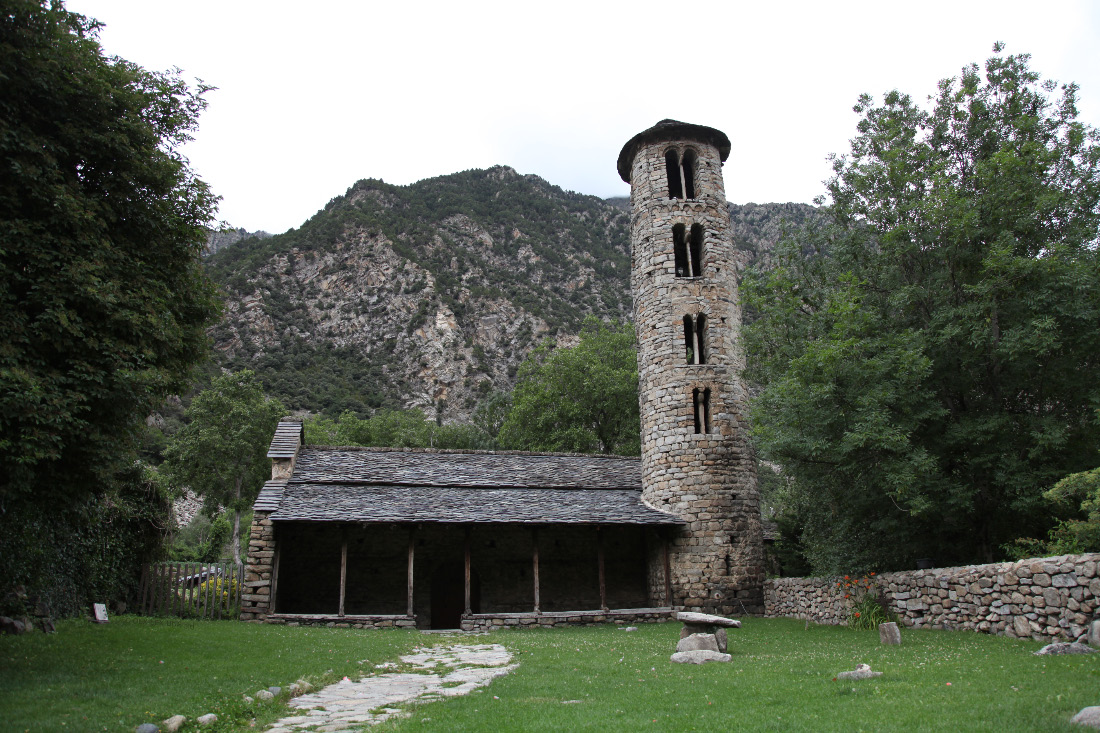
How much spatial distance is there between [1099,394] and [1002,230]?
3.85 m

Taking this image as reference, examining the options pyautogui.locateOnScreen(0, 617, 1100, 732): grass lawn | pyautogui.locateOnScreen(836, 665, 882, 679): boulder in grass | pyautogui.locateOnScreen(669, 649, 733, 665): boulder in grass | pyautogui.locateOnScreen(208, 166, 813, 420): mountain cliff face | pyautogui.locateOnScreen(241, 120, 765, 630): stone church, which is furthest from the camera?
pyautogui.locateOnScreen(208, 166, 813, 420): mountain cliff face

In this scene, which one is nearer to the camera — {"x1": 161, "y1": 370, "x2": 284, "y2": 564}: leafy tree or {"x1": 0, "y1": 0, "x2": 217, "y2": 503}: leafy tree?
{"x1": 0, "y1": 0, "x2": 217, "y2": 503}: leafy tree

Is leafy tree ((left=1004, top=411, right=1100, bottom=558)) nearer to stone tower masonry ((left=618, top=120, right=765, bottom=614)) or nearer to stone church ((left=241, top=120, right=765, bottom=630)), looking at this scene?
stone tower masonry ((left=618, top=120, right=765, bottom=614))

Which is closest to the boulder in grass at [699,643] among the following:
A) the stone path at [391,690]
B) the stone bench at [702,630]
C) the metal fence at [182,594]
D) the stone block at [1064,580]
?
the stone bench at [702,630]

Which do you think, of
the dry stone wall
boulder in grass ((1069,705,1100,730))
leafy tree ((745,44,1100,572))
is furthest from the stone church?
boulder in grass ((1069,705,1100,730))

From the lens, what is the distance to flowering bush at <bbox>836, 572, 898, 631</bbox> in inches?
547

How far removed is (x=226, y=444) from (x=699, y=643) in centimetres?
→ 2822

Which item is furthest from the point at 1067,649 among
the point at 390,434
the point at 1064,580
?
the point at 390,434

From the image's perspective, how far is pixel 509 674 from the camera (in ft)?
28.8

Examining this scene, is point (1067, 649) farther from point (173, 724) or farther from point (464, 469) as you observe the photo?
point (464, 469)

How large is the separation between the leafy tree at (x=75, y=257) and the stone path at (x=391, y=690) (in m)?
3.82

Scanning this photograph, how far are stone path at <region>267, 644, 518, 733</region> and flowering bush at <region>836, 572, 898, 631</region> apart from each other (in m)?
7.67

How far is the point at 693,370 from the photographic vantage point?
813 inches

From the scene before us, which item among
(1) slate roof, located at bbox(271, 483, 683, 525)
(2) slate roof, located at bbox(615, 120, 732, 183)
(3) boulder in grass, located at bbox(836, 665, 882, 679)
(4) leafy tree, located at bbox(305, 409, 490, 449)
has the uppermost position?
(2) slate roof, located at bbox(615, 120, 732, 183)
